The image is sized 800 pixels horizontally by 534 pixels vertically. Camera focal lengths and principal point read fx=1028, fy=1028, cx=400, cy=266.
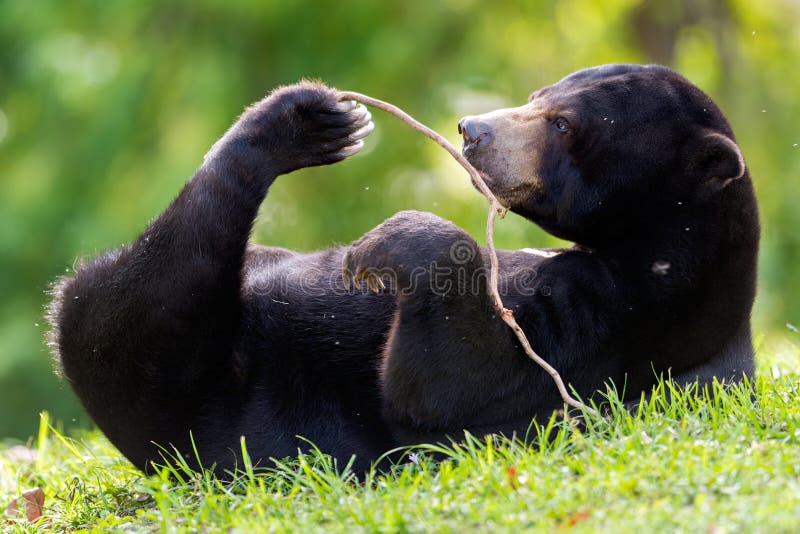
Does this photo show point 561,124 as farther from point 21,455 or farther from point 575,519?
point 21,455

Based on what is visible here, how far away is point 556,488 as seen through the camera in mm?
2889

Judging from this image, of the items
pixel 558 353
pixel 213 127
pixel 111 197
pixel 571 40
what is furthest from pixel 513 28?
pixel 558 353

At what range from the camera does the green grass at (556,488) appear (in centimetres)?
269

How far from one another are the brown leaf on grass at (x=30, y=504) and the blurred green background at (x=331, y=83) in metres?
5.60

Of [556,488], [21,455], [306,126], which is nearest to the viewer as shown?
[556,488]

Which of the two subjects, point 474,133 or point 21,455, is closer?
point 474,133

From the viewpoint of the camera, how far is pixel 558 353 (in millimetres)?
3676

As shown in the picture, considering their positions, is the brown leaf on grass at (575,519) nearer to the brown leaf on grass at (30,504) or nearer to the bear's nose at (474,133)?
the bear's nose at (474,133)

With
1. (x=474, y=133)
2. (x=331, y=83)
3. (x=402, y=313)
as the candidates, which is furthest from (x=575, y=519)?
(x=331, y=83)

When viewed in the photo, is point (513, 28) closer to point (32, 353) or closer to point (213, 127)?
point (213, 127)

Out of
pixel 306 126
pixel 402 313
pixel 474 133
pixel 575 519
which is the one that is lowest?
pixel 575 519

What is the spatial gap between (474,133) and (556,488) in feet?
5.17

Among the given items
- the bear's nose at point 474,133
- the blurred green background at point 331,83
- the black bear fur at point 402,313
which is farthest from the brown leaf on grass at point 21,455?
the blurred green background at point 331,83

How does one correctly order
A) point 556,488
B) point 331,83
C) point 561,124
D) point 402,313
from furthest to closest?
1. point 331,83
2. point 561,124
3. point 402,313
4. point 556,488
